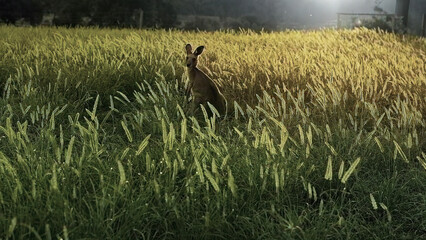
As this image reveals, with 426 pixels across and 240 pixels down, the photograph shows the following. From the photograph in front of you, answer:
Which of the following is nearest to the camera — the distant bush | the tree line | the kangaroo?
the kangaroo

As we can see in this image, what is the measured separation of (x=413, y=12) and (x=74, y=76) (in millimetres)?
31052

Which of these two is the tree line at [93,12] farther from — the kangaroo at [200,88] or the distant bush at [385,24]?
the kangaroo at [200,88]

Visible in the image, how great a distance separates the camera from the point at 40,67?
17.1 ft

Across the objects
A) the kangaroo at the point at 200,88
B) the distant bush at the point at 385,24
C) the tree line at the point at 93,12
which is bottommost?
the distant bush at the point at 385,24

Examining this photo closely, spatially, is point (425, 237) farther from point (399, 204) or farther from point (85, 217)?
point (85, 217)

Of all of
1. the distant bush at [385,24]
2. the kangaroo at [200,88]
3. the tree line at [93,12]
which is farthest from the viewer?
the tree line at [93,12]

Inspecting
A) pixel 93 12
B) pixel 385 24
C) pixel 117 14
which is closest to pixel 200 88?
pixel 117 14

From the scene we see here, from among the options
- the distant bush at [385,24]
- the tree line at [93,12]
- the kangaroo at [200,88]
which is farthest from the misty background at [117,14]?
the kangaroo at [200,88]

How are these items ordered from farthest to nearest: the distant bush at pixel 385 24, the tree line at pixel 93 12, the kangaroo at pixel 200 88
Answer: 1. the tree line at pixel 93 12
2. the distant bush at pixel 385 24
3. the kangaroo at pixel 200 88

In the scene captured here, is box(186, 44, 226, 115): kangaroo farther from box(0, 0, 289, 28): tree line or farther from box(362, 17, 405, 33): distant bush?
box(362, 17, 405, 33): distant bush

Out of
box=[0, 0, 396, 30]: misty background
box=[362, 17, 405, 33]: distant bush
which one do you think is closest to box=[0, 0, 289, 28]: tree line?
box=[0, 0, 396, 30]: misty background

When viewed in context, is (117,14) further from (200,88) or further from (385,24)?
(200,88)

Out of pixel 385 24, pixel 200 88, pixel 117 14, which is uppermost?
pixel 200 88

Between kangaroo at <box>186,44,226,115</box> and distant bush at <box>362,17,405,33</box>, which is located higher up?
kangaroo at <box>186,44,226,115</box>
